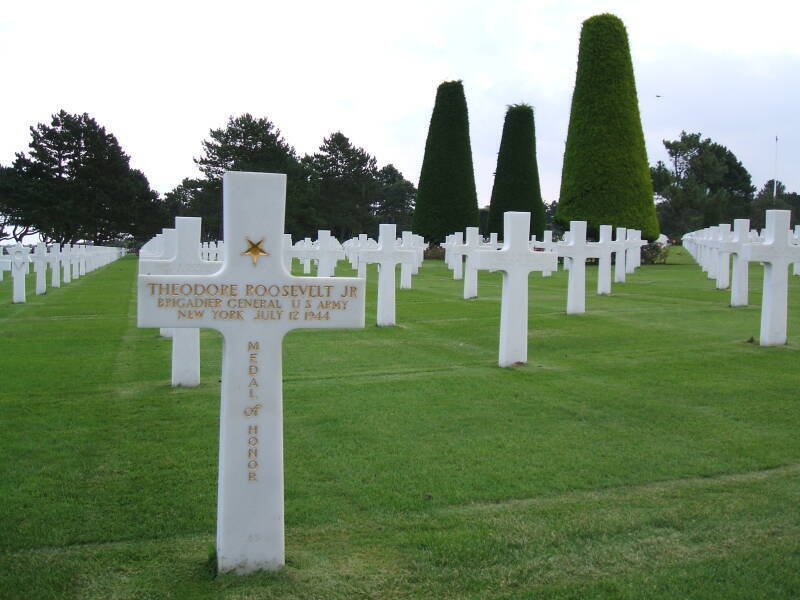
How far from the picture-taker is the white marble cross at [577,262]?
14555mm

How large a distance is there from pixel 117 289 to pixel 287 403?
16.9m

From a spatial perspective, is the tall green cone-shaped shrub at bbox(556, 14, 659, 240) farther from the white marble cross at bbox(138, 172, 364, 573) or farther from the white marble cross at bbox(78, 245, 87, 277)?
the white marble cross at bbox(138, 172, 364, 573)

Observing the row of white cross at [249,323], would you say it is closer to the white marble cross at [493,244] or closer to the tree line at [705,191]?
the white marble cross at [493,244]

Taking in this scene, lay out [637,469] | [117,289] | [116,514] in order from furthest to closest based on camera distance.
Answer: [117,289] < [637,469] < [116,514]


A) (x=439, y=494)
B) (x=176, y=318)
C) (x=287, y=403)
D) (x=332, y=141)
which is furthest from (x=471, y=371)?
(x=332, y=141)

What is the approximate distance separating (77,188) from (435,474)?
191ft

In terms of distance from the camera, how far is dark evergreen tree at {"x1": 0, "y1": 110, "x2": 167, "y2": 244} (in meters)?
56.6

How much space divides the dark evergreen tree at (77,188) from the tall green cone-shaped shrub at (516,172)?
102 feet

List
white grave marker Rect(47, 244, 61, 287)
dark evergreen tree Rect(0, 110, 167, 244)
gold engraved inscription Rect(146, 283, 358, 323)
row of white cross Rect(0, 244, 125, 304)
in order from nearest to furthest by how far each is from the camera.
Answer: gold engraved inscription Rect(146, 283, 358, 323) < row of white cross Rect(0, 244, 125, 304) < white grave marker Rect(47, 244, 61, 287) < dark evergreen tree Rect(0, 110, 167, 244)

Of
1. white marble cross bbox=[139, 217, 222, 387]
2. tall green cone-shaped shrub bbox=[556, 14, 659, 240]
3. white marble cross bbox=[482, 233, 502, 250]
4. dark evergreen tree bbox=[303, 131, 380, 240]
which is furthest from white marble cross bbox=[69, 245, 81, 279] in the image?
dark evergreen tree bbox=[303, 131, 380, 240]

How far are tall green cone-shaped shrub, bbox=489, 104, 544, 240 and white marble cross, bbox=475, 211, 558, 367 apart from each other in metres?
30.4

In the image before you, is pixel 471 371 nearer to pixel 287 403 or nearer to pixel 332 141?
pixel 287 403

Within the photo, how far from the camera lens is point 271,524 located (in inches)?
152

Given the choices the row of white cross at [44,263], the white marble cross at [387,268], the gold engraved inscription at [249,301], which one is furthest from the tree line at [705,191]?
the gold engraved inscription at [249,301]
